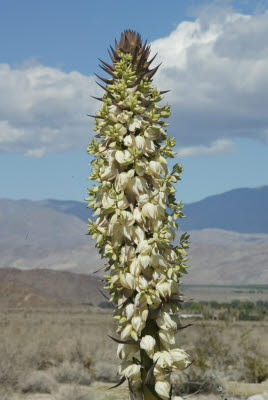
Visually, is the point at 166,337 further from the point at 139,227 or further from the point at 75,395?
the point at 75,395

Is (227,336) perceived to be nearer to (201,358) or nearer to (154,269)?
(201,358)

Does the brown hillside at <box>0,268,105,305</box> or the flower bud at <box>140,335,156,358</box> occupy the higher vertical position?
the flower bud at <box>140,335,156,358</box>

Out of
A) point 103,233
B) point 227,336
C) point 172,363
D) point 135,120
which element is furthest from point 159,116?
point 227,336

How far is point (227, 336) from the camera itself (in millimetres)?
26172

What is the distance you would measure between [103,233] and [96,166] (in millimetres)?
450

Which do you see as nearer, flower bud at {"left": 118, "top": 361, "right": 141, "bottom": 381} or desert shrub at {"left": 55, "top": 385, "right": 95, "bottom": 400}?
flower bud at {"left": 118, "top": 361, "right": 141, "bottom": 381}

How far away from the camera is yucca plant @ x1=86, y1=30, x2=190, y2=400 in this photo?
3.34m

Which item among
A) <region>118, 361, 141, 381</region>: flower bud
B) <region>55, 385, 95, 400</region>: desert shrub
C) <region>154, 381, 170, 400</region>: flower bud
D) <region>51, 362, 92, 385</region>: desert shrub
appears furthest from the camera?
<region>51, 362, 92, 385</region>: desert shrub

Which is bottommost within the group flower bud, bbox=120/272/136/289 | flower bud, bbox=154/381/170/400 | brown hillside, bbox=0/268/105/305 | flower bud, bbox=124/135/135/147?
brown hillside, bbox=0/268/105/305

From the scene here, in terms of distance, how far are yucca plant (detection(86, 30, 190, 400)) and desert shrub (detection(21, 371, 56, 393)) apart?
11.1 meters

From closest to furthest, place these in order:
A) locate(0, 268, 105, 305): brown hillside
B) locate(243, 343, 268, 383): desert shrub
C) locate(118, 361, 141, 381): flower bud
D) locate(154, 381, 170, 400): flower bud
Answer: locate(154, 381, 170, 400): flower bud, locate(118, 361, 141, 381): flower bud, locate(243, 343, 268, 383): desert shrub, locate(0, 268, 105, 305): brown hillside

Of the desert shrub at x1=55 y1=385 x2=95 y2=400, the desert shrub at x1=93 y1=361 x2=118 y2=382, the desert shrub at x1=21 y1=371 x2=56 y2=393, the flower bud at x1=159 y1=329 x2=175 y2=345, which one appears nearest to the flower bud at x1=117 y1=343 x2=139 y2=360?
the flower bud at x1=159 y1=329 x2=175 y2=345

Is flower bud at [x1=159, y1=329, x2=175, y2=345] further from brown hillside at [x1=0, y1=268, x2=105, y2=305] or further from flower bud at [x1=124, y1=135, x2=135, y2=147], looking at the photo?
brown hillside at [x1=0, y1=268, x2=105, y2=305]

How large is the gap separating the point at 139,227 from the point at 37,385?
1157 cm
